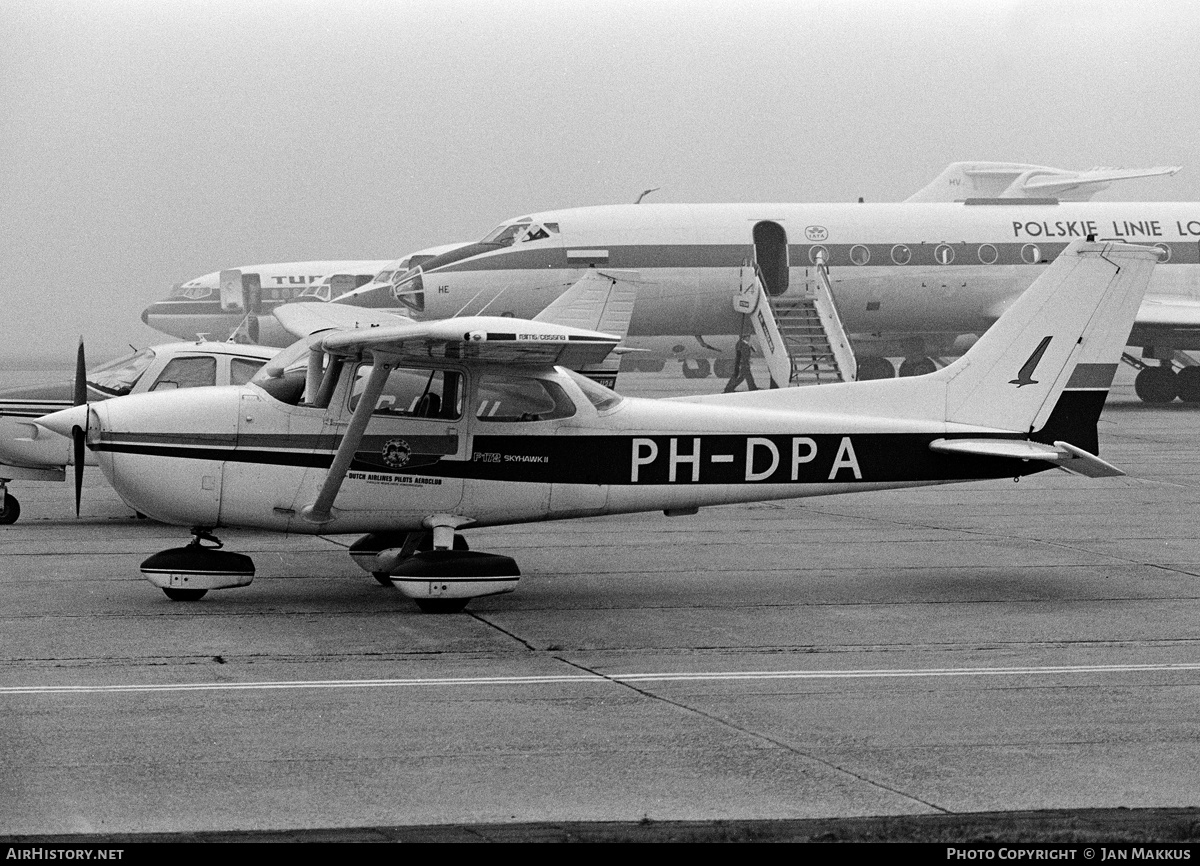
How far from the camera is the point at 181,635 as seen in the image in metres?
9.50

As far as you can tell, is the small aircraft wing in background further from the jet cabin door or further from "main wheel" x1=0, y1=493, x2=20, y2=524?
the jet cabin door

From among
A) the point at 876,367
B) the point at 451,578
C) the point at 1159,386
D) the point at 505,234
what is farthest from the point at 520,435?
the point at 876,367

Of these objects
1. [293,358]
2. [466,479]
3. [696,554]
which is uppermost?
[293,358]

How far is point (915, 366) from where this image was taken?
36.1 metres

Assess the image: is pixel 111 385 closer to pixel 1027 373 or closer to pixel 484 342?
pixel 484 342

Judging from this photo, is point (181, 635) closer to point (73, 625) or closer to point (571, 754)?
point (73, 625)

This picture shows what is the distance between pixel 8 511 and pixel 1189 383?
88.0 ft

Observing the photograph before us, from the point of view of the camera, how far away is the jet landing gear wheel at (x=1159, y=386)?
113ft

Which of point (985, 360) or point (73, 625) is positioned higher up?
point (985, 360)

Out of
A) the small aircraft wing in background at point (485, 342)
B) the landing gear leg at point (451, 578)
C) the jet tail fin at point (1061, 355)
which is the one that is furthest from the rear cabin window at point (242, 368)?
the jet tail fin at point (1061, 355)

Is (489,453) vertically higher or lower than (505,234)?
lower
